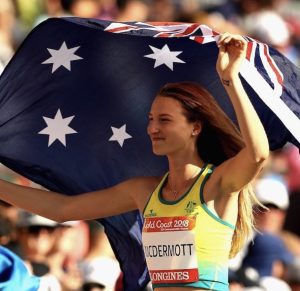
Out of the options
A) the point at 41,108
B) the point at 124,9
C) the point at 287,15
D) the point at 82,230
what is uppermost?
the point at 287,15

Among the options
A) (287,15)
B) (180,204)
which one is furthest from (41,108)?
(287,15)

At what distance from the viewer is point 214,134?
276 inches

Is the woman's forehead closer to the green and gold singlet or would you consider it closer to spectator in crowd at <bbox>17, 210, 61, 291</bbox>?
the green and gold singlet

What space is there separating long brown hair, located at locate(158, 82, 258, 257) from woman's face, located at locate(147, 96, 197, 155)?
0.04 meters

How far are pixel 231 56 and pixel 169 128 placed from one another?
2.04 feet

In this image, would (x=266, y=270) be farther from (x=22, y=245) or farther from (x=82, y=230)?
(x=22, y=245)

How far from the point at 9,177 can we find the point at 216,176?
4.51m

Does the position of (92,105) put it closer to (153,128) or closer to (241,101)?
(153,128)

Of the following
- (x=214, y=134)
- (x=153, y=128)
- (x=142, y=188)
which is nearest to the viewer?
(x=153, y=128)

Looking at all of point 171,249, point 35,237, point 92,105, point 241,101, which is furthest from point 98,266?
point 241,101

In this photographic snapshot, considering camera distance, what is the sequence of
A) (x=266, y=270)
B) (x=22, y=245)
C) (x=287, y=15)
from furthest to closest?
(x=287, y=15)
(x=266, y=270)
(x=22, y=245)

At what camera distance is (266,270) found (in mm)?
10914

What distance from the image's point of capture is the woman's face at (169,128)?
690cm

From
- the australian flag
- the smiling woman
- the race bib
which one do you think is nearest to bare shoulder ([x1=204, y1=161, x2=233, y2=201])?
the smiling woman
